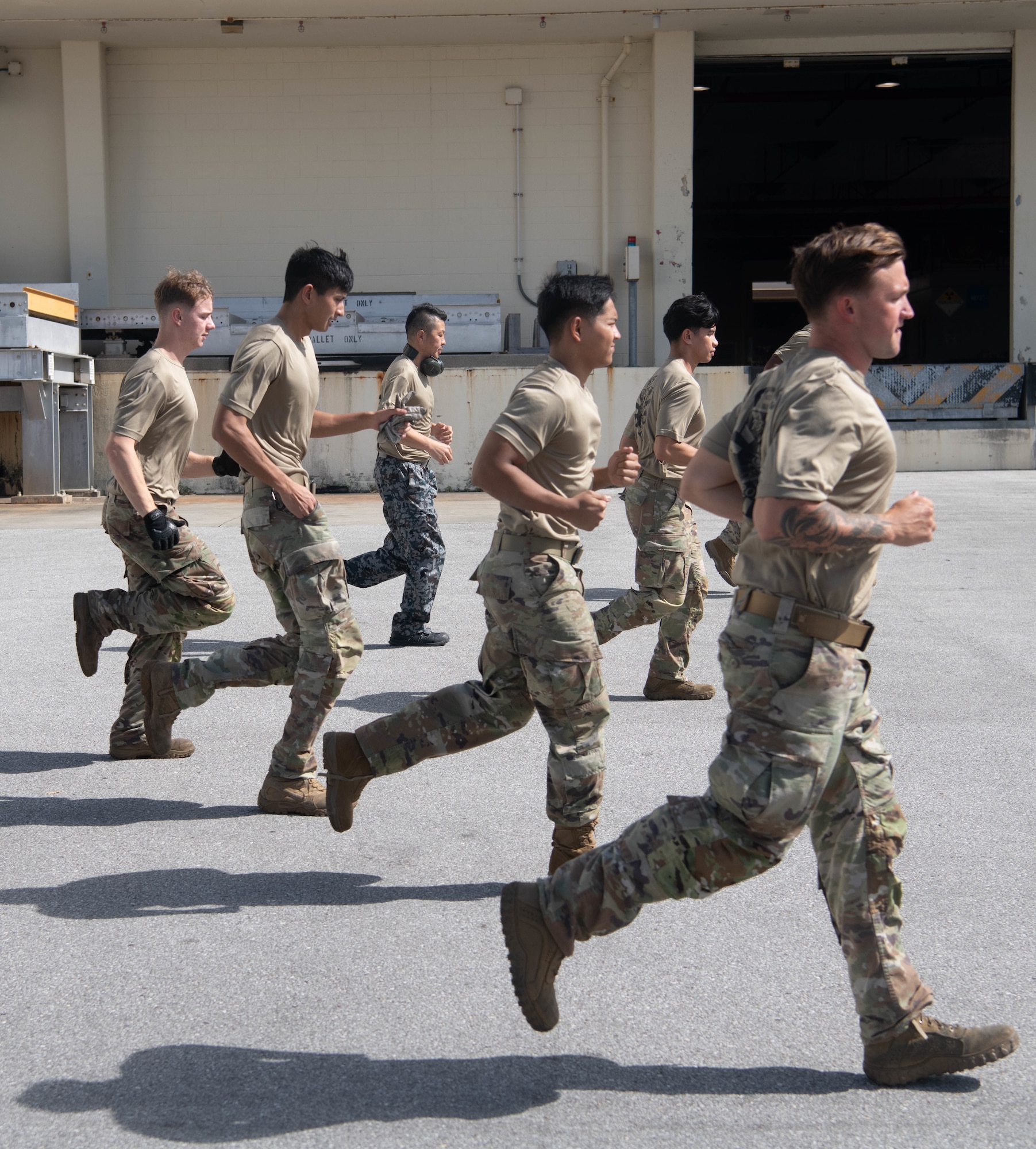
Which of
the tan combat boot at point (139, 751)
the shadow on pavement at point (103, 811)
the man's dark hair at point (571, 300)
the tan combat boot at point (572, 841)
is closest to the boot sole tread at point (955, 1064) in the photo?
the tan combat boot at point (572, 841)

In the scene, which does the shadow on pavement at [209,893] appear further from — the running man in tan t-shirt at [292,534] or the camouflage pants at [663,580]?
the camouflage pants at [663,580]

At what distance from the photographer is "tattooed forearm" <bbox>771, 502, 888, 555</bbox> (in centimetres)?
252

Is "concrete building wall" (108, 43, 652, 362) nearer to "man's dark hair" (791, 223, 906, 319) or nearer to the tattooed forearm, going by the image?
"man's dark hair" (791, 223, 906, 319)

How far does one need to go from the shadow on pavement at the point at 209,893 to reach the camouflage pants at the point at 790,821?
114 centimetres

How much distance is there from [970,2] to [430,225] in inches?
350

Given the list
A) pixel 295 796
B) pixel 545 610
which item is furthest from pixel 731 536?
pixel 545 610

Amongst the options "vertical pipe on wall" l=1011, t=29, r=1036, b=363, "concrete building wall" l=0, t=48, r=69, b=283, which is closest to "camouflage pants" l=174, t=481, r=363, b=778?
"concrete building wall" l=0, t=48, r=69, b=283

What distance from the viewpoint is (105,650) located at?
7.60m

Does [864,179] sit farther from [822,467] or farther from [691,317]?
[822,467]

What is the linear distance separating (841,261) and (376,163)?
19.2 metres

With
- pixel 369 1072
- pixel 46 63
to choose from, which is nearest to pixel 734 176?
pixel 46 63

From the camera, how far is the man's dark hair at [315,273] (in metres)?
4.62

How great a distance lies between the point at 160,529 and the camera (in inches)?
190

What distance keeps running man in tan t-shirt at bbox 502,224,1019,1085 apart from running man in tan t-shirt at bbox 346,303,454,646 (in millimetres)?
4961
